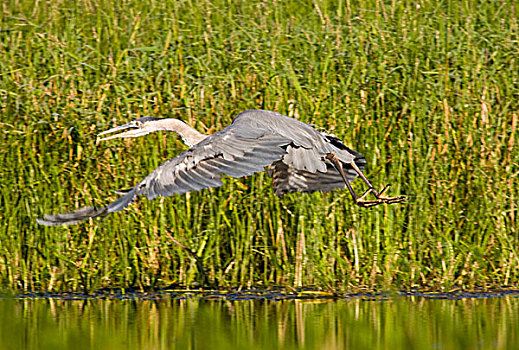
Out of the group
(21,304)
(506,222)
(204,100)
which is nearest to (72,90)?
(204,100)

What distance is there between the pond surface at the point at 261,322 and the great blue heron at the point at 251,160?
0.61 meters

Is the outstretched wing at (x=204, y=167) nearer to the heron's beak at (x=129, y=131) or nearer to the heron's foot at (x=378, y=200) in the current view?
the heron's foot at (x=378, y=200)

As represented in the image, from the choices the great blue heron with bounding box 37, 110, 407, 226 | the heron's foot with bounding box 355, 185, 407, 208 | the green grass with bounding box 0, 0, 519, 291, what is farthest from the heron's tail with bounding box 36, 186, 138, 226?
the heron's foot with bounding box 355, 185, 407, 208

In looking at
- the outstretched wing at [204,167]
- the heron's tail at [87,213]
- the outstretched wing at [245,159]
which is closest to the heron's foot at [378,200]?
the outstretched wing at [245,159]

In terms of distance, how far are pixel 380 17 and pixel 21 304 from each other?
3.26 meters

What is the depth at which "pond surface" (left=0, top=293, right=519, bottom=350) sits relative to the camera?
4391mm

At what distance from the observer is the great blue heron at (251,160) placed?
13.9 feet

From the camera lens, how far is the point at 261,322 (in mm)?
4762

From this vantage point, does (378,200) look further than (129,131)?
No

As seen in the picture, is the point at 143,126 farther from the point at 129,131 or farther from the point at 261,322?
the point at 261,322

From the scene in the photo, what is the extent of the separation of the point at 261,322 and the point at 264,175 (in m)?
1.17

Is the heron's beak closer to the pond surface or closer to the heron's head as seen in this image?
the heron's head

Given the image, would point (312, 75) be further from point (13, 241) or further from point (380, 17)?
point (13, 241)

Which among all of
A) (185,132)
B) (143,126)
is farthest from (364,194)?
(143,126)
